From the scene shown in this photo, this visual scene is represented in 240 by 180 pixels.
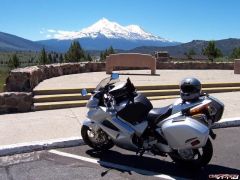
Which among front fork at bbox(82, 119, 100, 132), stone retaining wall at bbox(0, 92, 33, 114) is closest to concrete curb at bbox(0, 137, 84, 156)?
front fork at bbox(82, 119, 100, 132)

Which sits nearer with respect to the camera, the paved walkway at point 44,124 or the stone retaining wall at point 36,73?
the paved walkway at point 44,124

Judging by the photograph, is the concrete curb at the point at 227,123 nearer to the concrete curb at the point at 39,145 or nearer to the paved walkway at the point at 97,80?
the concrete curb at the point at 39,145

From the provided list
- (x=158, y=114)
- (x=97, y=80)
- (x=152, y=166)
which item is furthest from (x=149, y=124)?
(x=97, y=80)

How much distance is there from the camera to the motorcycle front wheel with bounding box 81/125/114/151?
257 inches

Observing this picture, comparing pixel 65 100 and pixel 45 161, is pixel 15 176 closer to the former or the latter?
pixel 45 161

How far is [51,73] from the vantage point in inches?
580

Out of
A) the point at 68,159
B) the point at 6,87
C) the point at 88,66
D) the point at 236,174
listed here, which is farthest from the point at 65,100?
the point at 88,66

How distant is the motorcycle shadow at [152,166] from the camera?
557 centimetres

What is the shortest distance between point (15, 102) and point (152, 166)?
15.7 ft

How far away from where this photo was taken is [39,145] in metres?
6.79

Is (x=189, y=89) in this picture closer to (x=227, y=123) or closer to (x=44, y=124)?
(x=227, y=123)

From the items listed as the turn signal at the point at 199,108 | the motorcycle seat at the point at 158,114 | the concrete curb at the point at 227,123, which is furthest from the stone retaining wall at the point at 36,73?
the turn signal at the point at 199,108

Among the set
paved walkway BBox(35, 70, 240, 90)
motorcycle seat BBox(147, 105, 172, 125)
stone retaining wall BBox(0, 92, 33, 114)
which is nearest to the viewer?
motorcycle seat BBox(147, 105, 172, 125)

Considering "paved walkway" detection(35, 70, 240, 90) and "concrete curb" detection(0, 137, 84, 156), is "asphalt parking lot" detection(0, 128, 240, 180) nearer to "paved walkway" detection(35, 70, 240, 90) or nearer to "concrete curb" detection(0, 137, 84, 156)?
"concrete curb" detection(0, 137, 84, 156)
